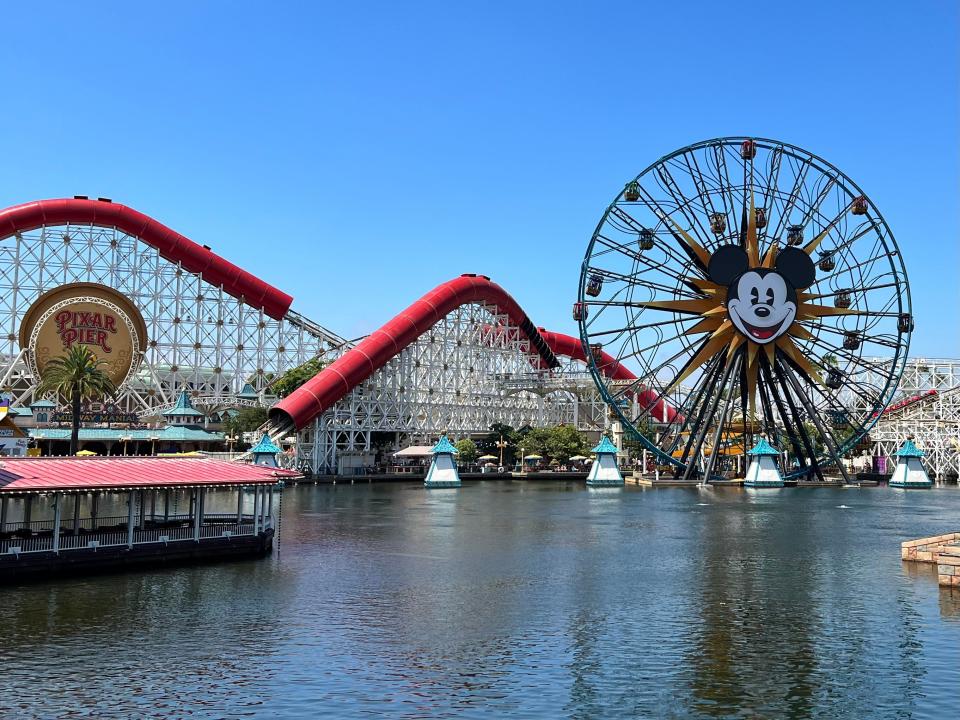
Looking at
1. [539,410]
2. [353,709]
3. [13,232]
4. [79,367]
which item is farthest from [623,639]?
[539,410]

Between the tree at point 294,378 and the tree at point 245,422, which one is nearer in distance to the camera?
the tree at point 245,422

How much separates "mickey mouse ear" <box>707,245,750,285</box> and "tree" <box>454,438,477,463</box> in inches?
1472

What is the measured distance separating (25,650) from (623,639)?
15214 mm

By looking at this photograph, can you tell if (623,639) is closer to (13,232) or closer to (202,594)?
(202,594)

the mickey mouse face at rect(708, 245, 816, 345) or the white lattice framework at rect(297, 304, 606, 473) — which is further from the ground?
the mickey mouse face at rect(708, 245, 816, 345)

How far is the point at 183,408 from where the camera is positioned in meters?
98.1

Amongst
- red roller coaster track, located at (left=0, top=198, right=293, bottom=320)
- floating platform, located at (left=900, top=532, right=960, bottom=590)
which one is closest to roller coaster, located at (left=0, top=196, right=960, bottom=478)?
red roller coaster track, located at (left=0, top=198, right=293, bottom=320)

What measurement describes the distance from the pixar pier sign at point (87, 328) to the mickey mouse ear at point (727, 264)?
5262cm

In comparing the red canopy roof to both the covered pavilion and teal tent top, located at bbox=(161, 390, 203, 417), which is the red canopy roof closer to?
the covered pavilion

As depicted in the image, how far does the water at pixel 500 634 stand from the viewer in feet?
71.6

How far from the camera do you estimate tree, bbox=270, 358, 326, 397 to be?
109 metres

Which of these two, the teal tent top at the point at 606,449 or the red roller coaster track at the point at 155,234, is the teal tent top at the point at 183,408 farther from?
the teal tent top at the point at 606,449

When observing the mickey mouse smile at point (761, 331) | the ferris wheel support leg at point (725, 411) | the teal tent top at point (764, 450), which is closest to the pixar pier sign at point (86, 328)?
Answer: the ferris wheel support leg at point (725, 411)

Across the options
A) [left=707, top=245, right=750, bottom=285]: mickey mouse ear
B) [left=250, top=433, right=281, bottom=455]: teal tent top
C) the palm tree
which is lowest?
[left=250, top=433, right=281, bottom=455]: teal tent top
